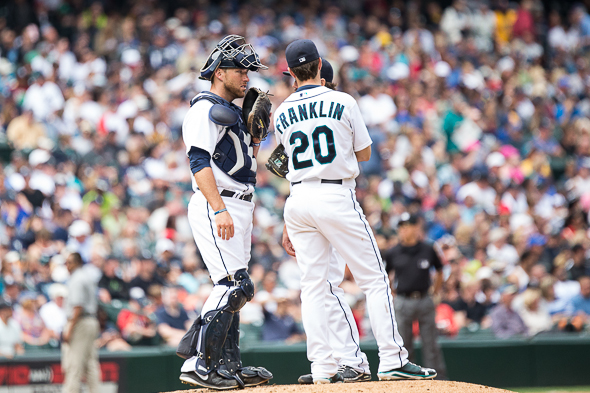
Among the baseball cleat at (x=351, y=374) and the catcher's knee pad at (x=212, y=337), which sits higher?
the catcher's knee pad at (x=212, y=337)

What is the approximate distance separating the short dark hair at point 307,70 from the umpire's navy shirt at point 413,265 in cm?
435

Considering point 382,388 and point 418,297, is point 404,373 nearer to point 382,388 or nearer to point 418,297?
point 382,388

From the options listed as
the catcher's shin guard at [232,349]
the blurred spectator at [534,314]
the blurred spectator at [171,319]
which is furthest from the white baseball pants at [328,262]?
the blurred spectator at [534,314]

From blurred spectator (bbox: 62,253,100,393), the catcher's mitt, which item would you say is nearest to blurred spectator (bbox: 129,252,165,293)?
blurred spectator (bbox: 62,253,100,393)

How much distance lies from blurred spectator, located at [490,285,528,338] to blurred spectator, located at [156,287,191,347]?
169 inches

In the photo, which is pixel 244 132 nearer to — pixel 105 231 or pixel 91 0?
pixel 105 231

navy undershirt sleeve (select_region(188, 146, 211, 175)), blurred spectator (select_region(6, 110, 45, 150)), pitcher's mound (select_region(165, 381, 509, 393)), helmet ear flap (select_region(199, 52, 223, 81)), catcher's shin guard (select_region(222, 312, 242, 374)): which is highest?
blurred spectator (select_region(6, 110, 45, 150))

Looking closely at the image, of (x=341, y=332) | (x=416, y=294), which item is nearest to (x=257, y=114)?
(x=341, y=332)

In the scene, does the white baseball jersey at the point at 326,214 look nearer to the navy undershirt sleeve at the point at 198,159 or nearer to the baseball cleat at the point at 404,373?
the baseball cleat at the point at 404,373

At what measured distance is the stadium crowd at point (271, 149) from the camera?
10.7m

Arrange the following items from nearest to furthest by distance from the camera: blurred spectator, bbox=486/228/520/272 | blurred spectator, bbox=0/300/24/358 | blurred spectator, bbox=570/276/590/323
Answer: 1. blurred spectator, bbox=0/300/24/358
2. blurred spectator, bbox=570/276/590/323
3. blurred spectator, bbox=486/228/520/272

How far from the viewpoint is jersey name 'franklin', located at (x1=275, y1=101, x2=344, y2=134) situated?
16.1 feet

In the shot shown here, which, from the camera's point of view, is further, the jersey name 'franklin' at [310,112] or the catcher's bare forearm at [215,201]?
the jersey name 'franklin' at [310,112]

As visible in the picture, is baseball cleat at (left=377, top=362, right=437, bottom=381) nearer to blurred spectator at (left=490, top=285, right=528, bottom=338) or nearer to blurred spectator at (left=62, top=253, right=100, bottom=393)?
blurred spectator at (left=62, top=253, right=100, bottom=393)
